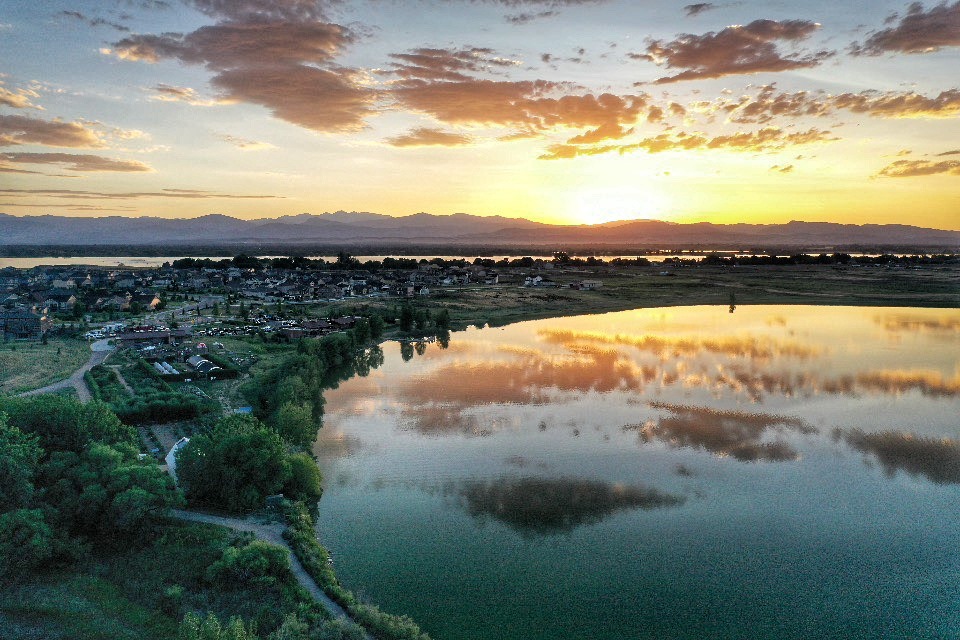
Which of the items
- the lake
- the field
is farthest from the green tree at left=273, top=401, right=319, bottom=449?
the field

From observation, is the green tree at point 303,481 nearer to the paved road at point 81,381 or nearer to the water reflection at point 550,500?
the water reflection at point 550,500

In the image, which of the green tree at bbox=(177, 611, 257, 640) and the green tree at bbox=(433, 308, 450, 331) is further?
the green tree at bbox=(433, 308, 450, 331)

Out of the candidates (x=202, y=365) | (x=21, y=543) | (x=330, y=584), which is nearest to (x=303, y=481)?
(x=330, y=584)

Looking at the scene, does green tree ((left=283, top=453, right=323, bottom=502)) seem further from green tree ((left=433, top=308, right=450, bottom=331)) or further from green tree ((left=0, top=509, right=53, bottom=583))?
green tree ((left=433, top=308, right=450, bottom=331))

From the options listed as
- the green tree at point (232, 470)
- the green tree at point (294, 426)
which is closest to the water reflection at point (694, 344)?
the green tree at point (294, 426)

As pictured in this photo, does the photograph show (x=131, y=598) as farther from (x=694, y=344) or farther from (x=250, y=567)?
(x=694, y=344)
